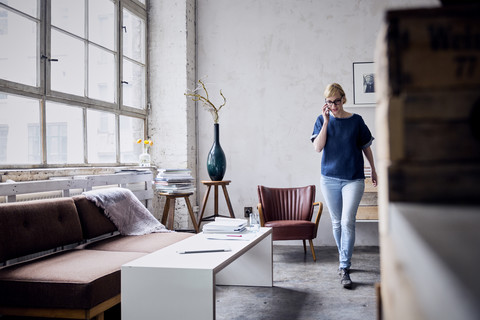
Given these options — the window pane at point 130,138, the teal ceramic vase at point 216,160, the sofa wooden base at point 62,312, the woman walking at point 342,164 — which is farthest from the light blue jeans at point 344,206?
the window pane at point 130,138

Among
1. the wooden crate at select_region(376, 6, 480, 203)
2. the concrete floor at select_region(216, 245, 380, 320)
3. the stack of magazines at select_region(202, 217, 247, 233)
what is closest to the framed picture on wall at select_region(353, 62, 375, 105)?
the concrete floor at select_region(216, 245, 380, 320)

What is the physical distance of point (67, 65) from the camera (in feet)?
12.4

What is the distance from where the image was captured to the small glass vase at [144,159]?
4789mm

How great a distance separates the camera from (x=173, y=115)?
5.14m

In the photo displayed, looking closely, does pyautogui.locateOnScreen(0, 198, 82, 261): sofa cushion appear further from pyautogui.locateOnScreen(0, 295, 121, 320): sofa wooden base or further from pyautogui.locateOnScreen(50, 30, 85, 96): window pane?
pyautogui.locateOnScreen(50, 30, 85, 96): window pane

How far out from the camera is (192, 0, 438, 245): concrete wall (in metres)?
5.07

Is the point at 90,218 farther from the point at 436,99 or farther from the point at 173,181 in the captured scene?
the point at 436,99

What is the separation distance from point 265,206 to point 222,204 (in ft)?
3.18

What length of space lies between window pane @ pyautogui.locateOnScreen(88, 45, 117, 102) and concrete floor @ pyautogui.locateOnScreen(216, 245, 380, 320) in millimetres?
2254

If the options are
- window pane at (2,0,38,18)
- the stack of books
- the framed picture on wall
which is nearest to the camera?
window pane at (2,0,38,18)

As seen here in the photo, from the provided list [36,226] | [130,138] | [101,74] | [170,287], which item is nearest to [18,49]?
[101,74]

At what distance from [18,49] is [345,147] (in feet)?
8.35

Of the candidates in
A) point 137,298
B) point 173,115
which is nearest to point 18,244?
point 137,298

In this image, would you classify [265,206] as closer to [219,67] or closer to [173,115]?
[173,115]
